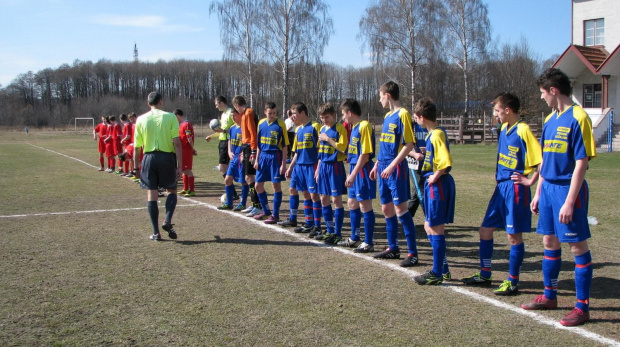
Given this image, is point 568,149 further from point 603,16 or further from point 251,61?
point 251,61

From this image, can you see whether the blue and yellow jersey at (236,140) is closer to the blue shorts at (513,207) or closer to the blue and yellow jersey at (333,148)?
the blue and yellow jersey at (333,148)

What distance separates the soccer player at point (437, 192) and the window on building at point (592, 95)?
3153 centimetres

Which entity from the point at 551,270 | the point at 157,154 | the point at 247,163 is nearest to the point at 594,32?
the point at 247,163

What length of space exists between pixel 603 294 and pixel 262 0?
121 feet

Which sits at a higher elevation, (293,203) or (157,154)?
(157,154)

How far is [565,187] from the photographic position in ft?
13.7

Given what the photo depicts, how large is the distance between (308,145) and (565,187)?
4.09 m

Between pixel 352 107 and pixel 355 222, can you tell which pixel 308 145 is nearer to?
pixel 352 107

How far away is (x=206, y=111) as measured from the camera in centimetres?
9338

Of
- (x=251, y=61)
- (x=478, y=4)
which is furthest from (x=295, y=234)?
(x=478, y=4)

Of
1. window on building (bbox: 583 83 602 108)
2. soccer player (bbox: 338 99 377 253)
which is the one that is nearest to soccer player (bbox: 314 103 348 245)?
soccer player (bbox: 338 99 377 253)

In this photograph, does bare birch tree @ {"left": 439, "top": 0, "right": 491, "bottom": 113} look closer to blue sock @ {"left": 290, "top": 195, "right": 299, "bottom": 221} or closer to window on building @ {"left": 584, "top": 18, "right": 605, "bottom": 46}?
window on building @ {"left": 584, "top": 18, "right": 605, "bottom": 46}

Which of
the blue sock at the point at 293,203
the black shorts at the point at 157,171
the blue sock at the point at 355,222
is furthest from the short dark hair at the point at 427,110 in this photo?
the black shorts at the point at 157,171

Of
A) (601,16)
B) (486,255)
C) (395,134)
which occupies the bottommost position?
(486,255)
